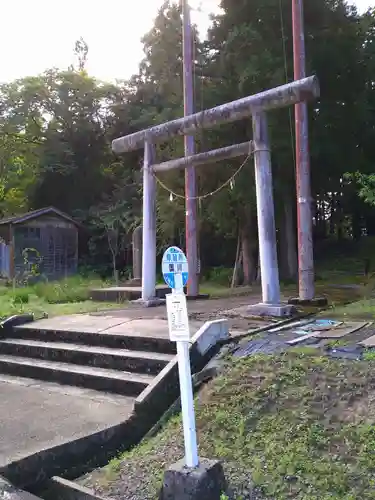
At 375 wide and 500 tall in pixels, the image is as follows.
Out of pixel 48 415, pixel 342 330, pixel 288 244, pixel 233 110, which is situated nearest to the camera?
pixel 48 415

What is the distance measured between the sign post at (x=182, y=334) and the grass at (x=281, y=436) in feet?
1.35

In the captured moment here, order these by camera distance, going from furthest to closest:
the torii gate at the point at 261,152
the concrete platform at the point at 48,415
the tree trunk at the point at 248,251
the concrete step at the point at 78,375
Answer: the tree trunk at the point at 248,251 < the torii gate at the point at 261,152 < the concrete step at the point at 78,375 < the concrete platform at the point at 48,415

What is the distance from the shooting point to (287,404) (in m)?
3.91

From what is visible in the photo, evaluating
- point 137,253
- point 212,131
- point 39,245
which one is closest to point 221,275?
point 137,253

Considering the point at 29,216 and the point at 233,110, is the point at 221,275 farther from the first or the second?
the point at 233,110

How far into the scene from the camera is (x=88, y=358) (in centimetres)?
588

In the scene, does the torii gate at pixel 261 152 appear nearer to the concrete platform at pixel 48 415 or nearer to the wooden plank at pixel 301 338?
the wooden plank at pixel 301 338

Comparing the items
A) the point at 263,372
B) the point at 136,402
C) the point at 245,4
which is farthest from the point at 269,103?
the point at 245,4

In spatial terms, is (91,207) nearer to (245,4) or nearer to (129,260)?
(129,260)

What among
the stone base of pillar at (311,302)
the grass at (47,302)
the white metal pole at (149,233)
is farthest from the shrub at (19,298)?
the stone base of pillar at (311,302)

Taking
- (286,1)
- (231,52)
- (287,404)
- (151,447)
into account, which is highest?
(286,1)

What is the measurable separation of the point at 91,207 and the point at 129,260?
3.05 meters

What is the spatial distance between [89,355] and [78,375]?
381mm

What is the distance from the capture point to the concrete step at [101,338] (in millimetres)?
5684
